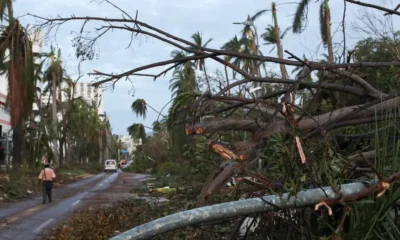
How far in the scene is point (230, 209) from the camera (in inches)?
131

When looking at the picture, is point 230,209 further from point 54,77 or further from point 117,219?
point 54,77

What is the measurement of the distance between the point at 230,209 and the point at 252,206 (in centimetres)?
18

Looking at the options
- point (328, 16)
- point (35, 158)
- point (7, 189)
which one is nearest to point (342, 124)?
point (328, 16)

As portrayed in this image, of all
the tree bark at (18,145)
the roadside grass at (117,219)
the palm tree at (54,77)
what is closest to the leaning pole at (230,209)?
the roadside grass at (117,219)

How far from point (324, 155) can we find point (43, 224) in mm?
10432

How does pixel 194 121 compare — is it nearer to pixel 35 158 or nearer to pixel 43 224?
pixel 43 224

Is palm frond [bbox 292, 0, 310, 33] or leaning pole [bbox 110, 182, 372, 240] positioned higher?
palm frond [bbox 292, 0, 310, 33]

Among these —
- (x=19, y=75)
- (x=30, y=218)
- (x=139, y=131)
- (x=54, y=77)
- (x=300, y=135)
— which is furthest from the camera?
(x=54, y=77)

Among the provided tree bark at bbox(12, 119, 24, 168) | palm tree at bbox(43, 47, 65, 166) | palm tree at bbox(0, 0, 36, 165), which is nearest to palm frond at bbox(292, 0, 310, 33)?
palm tree at bbox(0, 0, 36, 165)

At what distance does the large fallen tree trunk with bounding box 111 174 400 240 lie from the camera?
10.3 ft

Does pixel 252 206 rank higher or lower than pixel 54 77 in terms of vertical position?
lower

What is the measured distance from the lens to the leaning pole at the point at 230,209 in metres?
3.17

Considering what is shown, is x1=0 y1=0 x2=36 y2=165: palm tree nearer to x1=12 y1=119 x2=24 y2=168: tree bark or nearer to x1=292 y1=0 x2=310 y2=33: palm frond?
x1=12 y1=119 x2=24 y2=168: tree bark

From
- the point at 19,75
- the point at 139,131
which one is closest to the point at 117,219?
the point at 139,131
